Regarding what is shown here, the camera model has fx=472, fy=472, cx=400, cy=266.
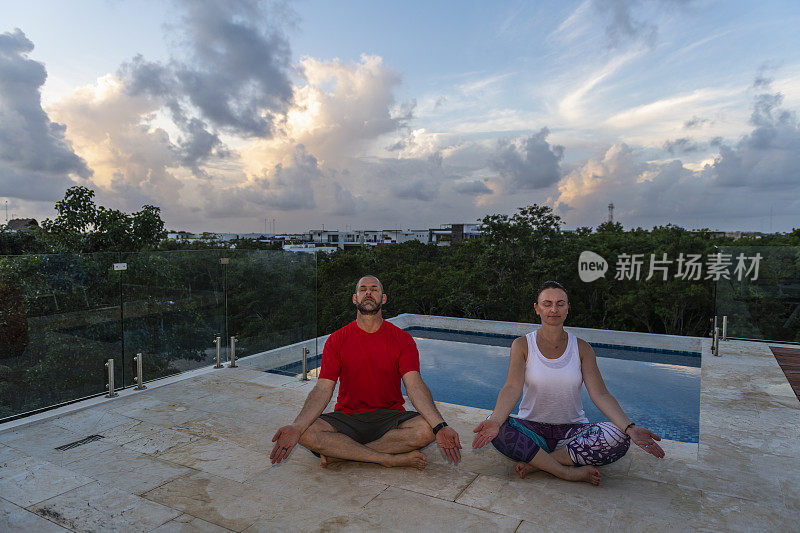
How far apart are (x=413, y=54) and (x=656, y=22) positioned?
562 cm

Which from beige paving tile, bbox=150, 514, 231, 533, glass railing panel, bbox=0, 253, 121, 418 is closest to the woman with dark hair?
beige paving tile, bbox=150, 514, 231, 533

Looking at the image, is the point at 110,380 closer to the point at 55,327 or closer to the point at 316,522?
the point at 55,327

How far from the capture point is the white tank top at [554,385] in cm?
286

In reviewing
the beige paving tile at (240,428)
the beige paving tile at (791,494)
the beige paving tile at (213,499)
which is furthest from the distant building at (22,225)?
the beige paving tile at (791,494)

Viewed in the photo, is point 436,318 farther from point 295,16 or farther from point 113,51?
point 113,51

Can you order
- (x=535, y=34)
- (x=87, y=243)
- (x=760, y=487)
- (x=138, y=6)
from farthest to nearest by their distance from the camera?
1. (x=535, y=34)
2. (x=87, y=243)
3. (x=138, y=6)
4. (x=760, y=487)

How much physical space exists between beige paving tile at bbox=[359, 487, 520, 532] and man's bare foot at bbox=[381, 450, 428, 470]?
310mm

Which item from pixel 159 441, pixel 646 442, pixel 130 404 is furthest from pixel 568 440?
pixel 130 404

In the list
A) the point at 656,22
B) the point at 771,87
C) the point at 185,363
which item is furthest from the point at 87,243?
the point at 771,87

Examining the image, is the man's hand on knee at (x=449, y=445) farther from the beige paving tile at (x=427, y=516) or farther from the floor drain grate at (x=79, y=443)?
the floor drain grate at (x=79, y=443)

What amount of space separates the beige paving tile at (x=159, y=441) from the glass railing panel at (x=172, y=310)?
1.70 meters

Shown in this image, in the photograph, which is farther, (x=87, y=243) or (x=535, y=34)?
(x=535, y=34)

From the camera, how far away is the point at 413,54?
11.9 metres

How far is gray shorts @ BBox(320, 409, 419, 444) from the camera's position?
311cm
